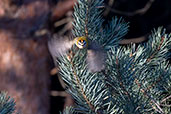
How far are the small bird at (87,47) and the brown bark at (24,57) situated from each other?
1.08m

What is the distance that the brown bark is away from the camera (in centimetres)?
152

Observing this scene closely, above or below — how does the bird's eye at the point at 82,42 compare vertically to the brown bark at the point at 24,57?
below

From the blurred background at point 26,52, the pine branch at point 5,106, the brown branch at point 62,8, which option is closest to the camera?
the pine branch at point 5,106

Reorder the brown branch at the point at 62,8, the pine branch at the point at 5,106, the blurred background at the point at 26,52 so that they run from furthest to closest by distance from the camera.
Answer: the brown branch at the point at 62,8, the blurred background at the point at 26,52, the pine branch at the point at 5,106

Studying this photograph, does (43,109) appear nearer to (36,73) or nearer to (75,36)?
(36,73)

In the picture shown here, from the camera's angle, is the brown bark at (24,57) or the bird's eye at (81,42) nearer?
the bird's eye at (81,42)

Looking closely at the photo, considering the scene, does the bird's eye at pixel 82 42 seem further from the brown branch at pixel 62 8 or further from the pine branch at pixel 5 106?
the brown branch at pixel 62 8

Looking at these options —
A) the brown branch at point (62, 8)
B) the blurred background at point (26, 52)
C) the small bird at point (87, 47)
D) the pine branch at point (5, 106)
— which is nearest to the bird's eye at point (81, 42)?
the small bird at point (87, 47)

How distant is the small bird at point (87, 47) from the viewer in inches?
18.0

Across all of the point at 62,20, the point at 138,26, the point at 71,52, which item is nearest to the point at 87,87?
the point at 71,52

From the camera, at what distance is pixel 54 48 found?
490 millimetres

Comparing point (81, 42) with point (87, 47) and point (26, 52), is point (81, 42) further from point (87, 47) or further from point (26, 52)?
point (26, 52)

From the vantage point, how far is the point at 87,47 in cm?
48

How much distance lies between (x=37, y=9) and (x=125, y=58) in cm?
125
